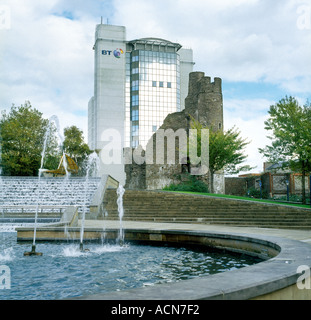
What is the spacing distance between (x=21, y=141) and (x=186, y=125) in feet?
55.1

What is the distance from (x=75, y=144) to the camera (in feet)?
137

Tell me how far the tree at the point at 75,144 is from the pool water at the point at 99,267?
32.8 metres

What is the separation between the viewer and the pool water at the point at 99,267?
202 inches

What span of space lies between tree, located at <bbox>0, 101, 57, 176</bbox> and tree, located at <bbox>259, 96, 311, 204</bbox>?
2269 cm

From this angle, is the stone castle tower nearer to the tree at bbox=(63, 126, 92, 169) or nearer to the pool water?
the tree at bbox=(63, 126, 92, 169)

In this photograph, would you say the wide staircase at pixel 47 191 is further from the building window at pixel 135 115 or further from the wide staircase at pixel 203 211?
the building window at pixel 135 115

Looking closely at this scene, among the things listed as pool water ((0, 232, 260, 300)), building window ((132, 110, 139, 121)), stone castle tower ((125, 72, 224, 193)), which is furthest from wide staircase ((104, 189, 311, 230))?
building window ((132, 110, 139, 121))

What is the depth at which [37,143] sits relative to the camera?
1442 inches

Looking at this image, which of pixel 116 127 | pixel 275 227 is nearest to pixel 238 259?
pixel 275 227

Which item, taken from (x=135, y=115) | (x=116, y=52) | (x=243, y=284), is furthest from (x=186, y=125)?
(x=116, y=52)

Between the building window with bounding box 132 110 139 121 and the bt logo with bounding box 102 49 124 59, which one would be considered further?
the building window with bounding box 132 110 139 121

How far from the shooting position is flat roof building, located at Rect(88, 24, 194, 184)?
64.6m

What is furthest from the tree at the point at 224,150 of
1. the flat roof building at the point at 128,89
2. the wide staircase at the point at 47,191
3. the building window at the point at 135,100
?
the building window at the point at 135,100
